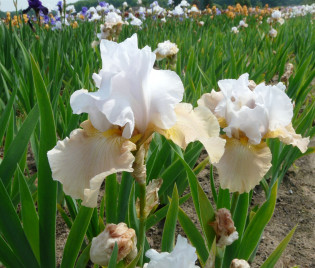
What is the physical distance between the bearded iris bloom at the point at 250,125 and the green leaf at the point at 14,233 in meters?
0.56

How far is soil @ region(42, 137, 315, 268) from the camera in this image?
1.50 meters

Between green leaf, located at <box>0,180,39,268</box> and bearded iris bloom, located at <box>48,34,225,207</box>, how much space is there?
1.06 ft

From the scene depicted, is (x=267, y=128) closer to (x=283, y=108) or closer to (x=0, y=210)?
(x=283, y=108)

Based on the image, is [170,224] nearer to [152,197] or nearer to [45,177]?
[152,197]

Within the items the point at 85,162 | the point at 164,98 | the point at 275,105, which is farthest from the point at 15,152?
the point at 275,105

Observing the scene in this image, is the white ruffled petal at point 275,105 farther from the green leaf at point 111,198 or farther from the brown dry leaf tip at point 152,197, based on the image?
the green leaf at point 111,198

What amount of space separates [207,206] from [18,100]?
1759 millimetres

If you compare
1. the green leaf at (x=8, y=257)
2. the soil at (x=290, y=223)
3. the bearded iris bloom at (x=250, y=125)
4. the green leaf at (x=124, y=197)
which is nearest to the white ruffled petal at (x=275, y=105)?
the bearded iris bloom at (x=250, y=125)

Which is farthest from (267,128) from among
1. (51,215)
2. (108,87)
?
(51,215)

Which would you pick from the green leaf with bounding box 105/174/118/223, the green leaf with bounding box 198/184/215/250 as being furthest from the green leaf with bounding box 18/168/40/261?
the green leaf with bounding box 198/184/215/250

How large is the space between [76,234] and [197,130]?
0.47m

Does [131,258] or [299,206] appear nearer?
[131,258]

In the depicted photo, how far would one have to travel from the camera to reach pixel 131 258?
0.78 m

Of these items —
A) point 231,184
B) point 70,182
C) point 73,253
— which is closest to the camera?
point 70,182
